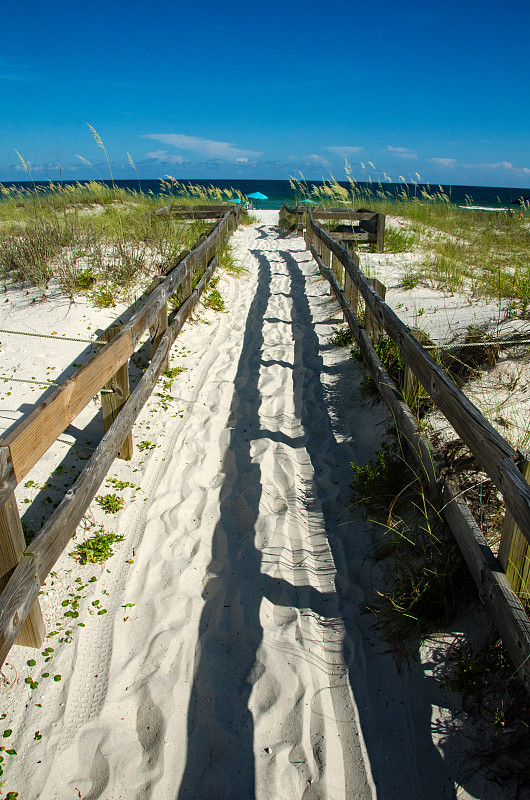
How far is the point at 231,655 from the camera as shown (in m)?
2.50

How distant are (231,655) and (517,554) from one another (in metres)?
1.49

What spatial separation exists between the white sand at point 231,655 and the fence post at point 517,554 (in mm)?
595

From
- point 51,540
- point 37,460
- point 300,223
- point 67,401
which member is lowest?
point 51,540

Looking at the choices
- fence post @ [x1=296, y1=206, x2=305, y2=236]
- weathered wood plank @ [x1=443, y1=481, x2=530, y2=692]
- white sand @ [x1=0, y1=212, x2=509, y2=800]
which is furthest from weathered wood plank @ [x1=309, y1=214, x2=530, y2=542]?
fence post @ [x1=296, y1=206, x2=305, y2=236]

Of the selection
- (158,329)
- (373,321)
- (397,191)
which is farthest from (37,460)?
(397,191)

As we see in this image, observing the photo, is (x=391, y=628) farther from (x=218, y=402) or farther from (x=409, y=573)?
(x=218, y=402)

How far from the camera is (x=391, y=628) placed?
257 centimetres

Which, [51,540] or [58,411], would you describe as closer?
[51,540]

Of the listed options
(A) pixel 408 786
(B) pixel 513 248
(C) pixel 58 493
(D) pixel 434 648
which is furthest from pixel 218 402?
(B) pixel 513 248

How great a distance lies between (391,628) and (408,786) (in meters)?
0.72

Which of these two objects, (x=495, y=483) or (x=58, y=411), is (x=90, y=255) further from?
(x=495, y=483)

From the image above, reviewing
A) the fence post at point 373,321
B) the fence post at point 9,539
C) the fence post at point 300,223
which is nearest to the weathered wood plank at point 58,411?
the fence post at point 9,539

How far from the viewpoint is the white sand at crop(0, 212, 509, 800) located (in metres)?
1.99

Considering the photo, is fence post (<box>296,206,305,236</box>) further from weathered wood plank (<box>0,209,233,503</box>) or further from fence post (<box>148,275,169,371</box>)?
weathered wood plank (<box>0,209,233,503</box>)
